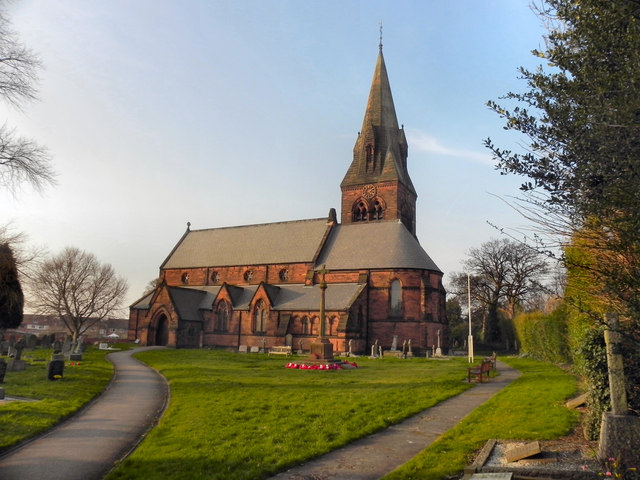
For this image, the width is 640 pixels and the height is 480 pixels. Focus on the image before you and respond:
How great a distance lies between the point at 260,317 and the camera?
4719 centimetres

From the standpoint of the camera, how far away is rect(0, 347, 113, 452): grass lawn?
1094 cm

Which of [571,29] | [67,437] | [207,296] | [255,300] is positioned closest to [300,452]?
[67,437]

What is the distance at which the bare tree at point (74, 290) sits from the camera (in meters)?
58.1

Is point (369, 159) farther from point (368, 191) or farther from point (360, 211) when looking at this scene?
point (360, 211)

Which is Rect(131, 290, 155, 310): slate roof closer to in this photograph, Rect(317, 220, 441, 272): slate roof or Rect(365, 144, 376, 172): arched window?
Rect(317, 220, 441, 272): slate roof

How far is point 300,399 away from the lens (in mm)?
14891

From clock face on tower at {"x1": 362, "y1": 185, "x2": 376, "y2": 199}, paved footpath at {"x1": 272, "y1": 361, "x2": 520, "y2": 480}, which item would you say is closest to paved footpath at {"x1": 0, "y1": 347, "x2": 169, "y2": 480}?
paved footpath at {"x1": 272, "y1": 361, "x2": 520, "y2": 480}

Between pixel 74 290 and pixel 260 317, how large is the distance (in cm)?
2677

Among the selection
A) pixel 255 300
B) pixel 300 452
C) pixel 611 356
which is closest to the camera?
pixel 611 356

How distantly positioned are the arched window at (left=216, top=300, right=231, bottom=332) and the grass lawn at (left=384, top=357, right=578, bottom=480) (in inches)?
1413

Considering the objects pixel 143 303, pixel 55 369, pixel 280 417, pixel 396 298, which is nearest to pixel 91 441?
pixel 280 417

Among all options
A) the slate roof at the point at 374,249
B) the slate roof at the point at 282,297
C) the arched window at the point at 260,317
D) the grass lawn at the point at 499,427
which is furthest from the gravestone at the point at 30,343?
the grass lawn at the point at 499,427

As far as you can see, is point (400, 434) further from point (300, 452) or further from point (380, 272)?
point (380, 272)

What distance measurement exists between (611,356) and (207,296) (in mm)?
47548
